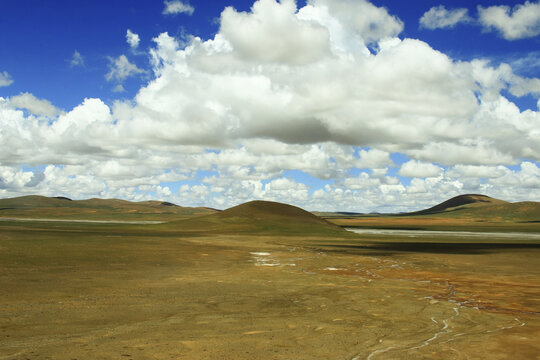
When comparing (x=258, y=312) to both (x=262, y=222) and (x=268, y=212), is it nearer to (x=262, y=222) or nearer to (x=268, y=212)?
(x=262, y=222)

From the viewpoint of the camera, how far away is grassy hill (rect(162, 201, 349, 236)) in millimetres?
98625

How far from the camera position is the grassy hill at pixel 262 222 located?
98.6 metres

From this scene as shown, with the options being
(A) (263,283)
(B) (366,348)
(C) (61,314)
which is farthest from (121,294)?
(B) (366,348)

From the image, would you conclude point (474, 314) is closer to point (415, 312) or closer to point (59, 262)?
point (415, 312)

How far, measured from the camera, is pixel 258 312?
49.8 ft

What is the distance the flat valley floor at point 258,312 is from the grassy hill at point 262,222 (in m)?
67.3

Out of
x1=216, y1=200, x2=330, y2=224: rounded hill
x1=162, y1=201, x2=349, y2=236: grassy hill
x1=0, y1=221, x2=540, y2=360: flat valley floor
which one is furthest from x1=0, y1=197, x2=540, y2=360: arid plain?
x1=216, y1=200, x2=330, y2=224: rounded hill

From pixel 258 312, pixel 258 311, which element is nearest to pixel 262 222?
pixel 258 311

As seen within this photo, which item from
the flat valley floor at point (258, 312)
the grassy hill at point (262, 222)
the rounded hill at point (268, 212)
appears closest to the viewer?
the flat valley floor at point (258, 312)

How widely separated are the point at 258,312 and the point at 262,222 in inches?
3731

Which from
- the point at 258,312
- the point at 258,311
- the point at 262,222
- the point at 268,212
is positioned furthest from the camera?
the point at 268,212

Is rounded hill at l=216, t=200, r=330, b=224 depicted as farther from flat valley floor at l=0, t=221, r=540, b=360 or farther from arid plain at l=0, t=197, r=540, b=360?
flat valley floor at l=0, t=221, r=540, b=360

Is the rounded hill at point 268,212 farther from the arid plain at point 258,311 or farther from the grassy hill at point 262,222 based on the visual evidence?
the arid plain at point 258,311

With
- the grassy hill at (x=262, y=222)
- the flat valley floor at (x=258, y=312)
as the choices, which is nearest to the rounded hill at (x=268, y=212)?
the grassy hill at (x=262, y=222)
